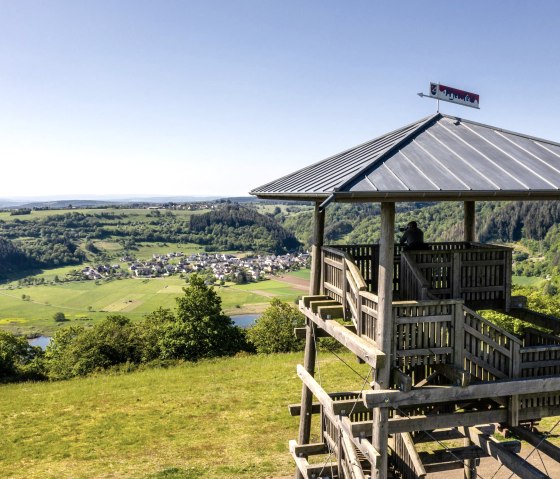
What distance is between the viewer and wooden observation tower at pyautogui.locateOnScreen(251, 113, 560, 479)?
7891 mm

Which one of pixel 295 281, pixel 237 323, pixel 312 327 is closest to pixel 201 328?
pixel 312 327

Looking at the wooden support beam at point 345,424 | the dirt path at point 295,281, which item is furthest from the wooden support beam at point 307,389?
the dirt path at point 295,281

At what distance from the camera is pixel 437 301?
26.6 ft

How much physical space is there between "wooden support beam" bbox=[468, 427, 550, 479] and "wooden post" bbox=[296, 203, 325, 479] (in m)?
4.04

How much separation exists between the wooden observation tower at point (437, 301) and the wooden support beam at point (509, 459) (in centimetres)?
3

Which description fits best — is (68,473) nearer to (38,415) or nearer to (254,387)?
(38,415)

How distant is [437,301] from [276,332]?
33.9 meters

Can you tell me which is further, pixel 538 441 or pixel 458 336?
pixel 538 441

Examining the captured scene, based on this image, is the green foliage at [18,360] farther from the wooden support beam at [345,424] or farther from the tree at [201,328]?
the wooden support beam at [345,424]

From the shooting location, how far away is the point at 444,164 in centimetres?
830

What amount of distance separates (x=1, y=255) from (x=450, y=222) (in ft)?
521

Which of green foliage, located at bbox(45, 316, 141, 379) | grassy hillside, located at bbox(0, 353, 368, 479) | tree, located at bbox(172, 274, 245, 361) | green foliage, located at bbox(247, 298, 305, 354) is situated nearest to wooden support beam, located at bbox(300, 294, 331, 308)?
grassy hillside, located at bbox(0, 353, 368, 479)

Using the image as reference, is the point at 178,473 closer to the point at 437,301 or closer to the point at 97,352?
the point at 437,301

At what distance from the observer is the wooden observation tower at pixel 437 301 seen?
789 centimetres
